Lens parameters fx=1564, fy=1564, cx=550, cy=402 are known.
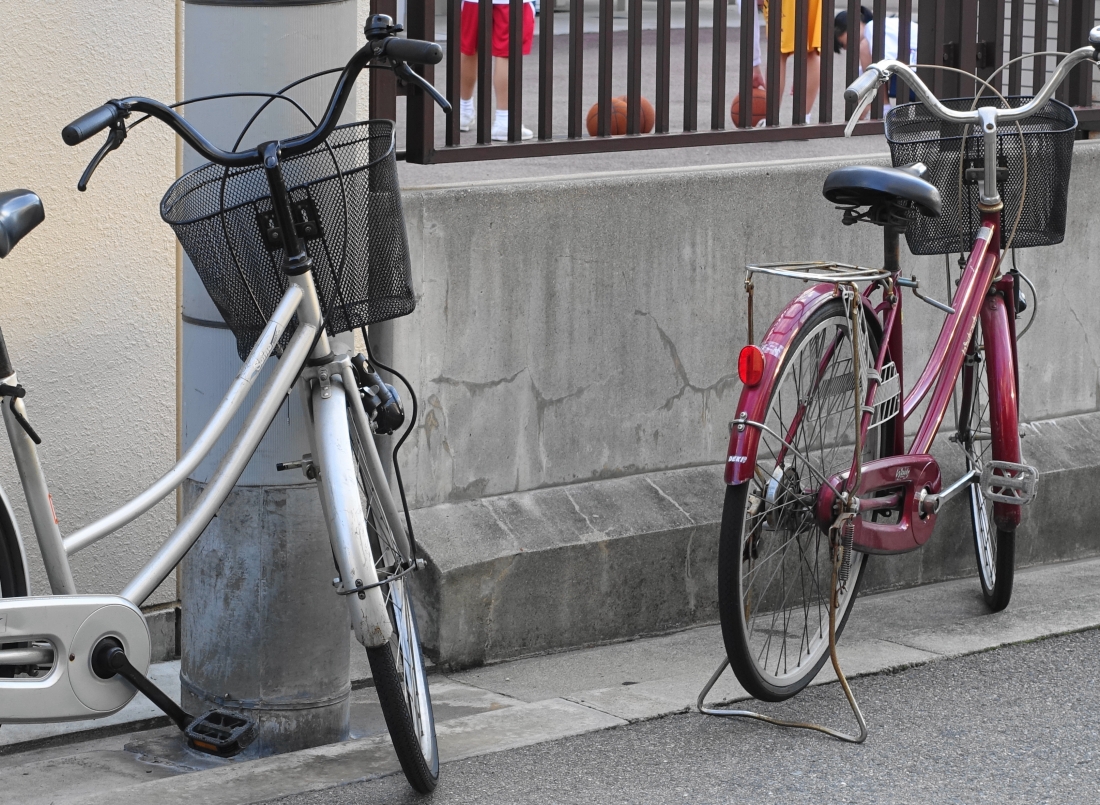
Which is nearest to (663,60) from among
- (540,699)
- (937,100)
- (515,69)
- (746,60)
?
(746,60)

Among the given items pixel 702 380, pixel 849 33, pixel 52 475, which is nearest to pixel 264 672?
pixel 52 475

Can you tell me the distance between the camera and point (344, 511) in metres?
3.22

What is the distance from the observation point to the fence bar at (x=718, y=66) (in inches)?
206

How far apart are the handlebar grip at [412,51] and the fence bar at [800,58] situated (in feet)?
8.40

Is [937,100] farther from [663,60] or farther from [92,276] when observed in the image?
[92,276]

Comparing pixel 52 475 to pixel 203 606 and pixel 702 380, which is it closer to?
pixel 203 606

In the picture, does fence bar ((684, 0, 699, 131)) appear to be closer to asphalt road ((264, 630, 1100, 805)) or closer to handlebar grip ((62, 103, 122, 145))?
asphalt road ((264, 630, 1100, 805))

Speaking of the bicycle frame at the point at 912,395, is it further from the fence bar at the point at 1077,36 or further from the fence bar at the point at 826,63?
the fence bar at the point at 1077,36

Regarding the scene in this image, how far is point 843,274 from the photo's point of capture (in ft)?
12.8

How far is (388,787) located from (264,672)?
1.69 feet

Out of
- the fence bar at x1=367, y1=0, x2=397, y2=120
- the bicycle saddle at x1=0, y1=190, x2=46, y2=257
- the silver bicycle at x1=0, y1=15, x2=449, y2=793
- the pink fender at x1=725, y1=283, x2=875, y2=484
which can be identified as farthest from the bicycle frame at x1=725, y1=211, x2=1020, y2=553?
the bicycle saddle at x1=0, y1=190, x2=46, y2=257

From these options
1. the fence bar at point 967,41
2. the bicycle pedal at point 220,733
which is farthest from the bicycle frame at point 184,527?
the fence bar at point 967,41

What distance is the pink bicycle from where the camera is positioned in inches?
151

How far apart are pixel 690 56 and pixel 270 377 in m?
2.46
